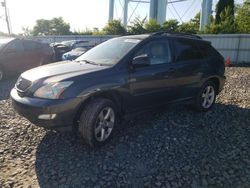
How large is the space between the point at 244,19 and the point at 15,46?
17114mm

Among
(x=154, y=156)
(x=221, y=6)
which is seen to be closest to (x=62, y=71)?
(x=154, y=156)

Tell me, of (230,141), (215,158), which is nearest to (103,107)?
(215,158)

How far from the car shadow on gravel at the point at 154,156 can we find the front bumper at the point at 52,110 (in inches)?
20.6

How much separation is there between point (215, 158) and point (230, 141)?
73cm

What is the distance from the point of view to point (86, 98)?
12.3 ft

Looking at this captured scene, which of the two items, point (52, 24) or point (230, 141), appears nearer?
point (230, 141)

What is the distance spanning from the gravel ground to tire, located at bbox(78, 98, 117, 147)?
184 millimetres

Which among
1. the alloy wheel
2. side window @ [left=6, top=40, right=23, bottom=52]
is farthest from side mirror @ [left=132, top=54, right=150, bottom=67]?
side window @ [left=6, top=40, right=23, bottom=52]

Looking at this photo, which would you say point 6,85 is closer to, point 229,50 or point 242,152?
point 242,152

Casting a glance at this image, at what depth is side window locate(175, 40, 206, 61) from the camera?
517cm

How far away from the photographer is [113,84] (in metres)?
4.02

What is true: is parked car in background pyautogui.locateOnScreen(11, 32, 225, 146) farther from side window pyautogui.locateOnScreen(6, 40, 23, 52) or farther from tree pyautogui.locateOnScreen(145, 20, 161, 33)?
tree pyautogui.locateOnScreen(145, 20, 161, 33)


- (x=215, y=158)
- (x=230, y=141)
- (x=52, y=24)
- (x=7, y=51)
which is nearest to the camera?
(x=215, y=158)

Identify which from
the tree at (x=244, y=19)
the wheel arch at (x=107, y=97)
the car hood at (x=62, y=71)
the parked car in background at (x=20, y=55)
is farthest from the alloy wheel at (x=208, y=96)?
the tree at (x=244, y=19)
